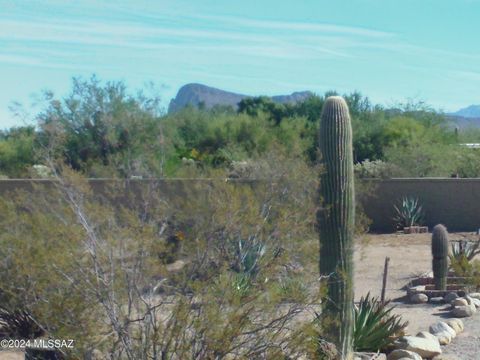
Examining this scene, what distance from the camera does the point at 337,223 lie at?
33.2 feet

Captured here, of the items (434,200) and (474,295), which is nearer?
(474,295)

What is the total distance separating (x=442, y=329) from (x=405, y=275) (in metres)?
6.54

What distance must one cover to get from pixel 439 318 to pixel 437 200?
13674 millimetres

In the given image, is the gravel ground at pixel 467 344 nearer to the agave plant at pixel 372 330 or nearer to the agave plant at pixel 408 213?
the agave plant at pixel 372 330

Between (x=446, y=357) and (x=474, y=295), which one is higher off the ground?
(x=474, y=295)

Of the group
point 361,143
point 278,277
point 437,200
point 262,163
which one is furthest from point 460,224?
point 278,277

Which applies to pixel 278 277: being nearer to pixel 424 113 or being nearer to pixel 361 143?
pixel 361 143

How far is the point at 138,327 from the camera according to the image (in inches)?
292

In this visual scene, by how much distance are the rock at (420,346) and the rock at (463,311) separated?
272 cm

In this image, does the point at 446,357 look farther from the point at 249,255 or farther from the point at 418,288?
the point at 418,288

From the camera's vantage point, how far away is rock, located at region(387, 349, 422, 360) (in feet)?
35.1

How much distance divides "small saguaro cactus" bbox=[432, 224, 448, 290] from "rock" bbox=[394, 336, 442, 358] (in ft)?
14.1

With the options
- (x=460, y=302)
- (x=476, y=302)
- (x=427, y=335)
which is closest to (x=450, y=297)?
(x=476, y=302)

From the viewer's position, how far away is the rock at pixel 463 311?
45.9 feet
